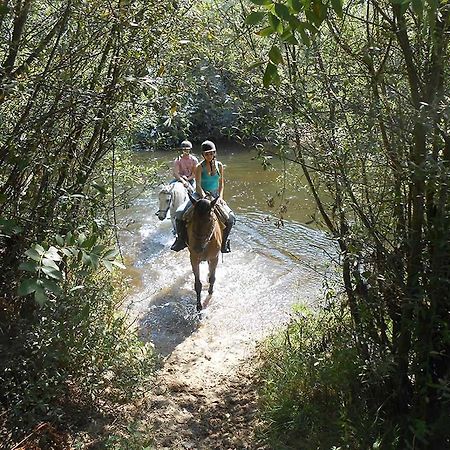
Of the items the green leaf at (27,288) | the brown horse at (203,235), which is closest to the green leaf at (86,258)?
the green leaf at (27,288)

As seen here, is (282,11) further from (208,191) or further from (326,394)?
(208,191)

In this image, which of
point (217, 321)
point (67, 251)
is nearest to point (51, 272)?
point (67, 251)

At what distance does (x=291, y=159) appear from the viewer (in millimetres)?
3902

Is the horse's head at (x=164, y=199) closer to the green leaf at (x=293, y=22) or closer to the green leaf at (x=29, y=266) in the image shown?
the green leaf at (x=29, y=266)

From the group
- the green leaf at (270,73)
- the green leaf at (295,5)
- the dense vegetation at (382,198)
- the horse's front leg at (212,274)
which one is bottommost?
the horse's front leg at (212,274)

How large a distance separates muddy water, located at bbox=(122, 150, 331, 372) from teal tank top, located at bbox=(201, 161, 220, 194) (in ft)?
4.16

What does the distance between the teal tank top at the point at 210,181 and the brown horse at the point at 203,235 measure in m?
0.98

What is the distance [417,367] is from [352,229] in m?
1.00

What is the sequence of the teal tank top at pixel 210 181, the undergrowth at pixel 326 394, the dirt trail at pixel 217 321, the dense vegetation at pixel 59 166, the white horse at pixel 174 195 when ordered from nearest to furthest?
1. the dense vegetation at pixel 59 166
2. the undergrowth at pixel 326 394
3. the dirt trail at pixel 217 321
4. the teal tank top at pixel 210 181
5. the white horse at pixel 174 195

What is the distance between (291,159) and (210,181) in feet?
16.3

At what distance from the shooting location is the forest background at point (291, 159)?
3.10 m

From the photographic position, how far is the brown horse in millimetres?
6996

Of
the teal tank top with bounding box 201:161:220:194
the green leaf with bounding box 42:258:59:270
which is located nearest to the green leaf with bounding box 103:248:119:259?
the green leaf with bounding box 42:258:59:270

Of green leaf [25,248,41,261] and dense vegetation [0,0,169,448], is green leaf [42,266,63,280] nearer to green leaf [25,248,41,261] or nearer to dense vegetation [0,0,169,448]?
green leaf [25,248,41,261]
